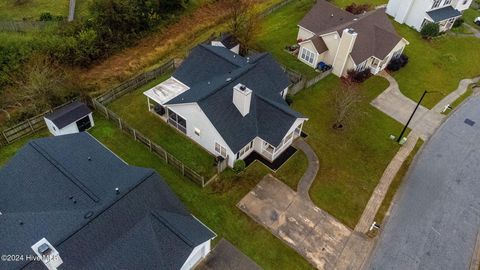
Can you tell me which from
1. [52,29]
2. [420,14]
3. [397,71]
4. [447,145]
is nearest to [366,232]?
[447,145]

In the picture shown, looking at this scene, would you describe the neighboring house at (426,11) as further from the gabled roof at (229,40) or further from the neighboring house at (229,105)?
the neighboring house at (229,105)

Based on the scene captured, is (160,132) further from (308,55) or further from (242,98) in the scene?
(308,55)

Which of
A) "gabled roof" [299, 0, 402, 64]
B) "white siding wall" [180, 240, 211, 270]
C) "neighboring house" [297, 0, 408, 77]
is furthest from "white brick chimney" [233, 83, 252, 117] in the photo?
"gabled roof" [299, 0, 402, 64]

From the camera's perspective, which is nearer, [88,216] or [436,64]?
[88,216]

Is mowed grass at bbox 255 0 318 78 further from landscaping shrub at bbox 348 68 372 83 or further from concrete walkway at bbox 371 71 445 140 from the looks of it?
concrete walkway at bbox 371 71 445 140

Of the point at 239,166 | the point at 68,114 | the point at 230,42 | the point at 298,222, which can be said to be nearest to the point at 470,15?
the point at 230,42

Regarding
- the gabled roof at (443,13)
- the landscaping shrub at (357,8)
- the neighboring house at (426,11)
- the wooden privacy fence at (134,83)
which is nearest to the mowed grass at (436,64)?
the neighboring house at (426,11)
